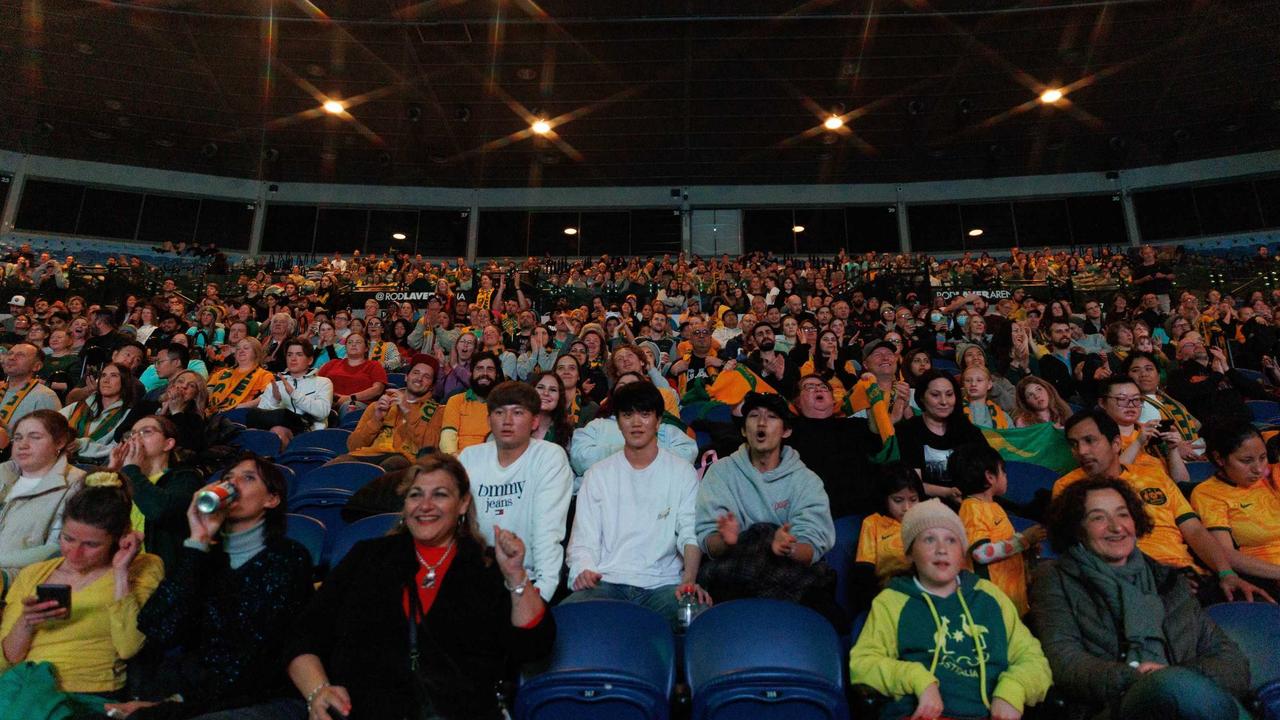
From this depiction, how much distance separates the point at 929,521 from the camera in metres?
1.95

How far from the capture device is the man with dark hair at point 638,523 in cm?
231

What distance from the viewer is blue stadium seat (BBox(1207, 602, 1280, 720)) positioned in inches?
71.7

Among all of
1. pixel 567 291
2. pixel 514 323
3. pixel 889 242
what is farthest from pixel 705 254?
pixel 514 323

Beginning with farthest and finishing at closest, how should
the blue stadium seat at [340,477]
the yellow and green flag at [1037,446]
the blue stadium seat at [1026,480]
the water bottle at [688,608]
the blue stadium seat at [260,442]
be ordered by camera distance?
the blue stadium seat at [260,442] → the yellow and green flag at [1037,446] → the blue stadium seat at [340,477] → the blue stadium seat at [1026,480] → the water bottle at [688,608]

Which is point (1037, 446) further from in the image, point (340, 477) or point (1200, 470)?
point (340, 477)

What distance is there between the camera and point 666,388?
405cm

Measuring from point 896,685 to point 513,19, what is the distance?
31.7 feet

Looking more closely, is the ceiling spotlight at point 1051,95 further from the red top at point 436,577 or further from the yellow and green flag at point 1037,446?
the red top at point 436,577

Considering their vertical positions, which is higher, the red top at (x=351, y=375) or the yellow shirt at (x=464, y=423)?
the red top at (x=351, y=375)

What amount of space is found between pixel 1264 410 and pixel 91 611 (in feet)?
19.6

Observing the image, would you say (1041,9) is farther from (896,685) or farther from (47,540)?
(47,540)

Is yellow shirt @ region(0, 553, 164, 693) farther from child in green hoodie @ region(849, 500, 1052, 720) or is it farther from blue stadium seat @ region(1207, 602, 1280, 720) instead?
blue stadium seat @ region(1207, 602, 1280, 720)

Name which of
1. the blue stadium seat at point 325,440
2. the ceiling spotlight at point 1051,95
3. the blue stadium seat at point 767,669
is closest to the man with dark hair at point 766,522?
the blue stadium seat at point 767,669

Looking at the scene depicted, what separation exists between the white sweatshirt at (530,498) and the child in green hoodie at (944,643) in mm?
995
